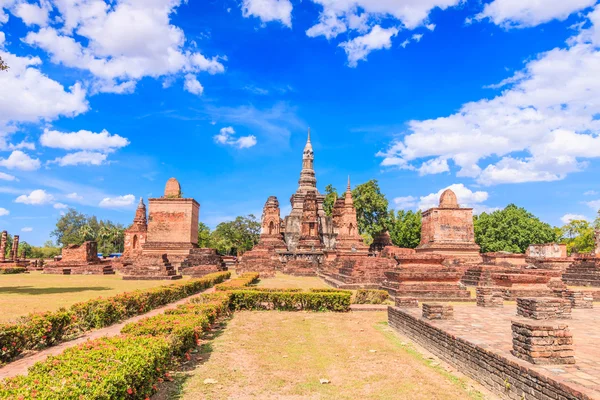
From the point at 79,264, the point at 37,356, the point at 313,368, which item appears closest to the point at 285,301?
the point at 313,368

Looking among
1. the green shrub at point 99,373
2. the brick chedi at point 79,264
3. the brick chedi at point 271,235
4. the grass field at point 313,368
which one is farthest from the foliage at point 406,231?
the green shrub at point 99,373

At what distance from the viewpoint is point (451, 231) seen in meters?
33.0

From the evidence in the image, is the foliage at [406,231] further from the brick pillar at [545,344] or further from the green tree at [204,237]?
the brick pillar at [545,344]

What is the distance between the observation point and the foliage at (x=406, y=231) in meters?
54.1

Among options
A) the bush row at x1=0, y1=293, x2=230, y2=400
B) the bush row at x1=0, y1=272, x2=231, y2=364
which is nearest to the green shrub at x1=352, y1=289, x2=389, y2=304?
the bush row at x1=0, y1=272, x2=231, y2=364

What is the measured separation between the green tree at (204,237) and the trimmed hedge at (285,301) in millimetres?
50431

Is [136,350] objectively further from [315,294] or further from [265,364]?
[315,294]

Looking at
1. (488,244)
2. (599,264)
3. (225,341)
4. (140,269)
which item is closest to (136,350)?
(225,341)

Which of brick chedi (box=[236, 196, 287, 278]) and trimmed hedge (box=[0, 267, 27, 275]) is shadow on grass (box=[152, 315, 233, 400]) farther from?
trimmed hedge (box=[0, 267, 27, 275])

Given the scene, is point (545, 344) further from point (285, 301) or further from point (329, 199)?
point (329, 199)

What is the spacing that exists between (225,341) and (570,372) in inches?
220

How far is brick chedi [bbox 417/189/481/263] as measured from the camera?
3238cm

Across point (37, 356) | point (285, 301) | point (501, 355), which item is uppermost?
point (501, 355)

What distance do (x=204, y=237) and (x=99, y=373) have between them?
61891mm
